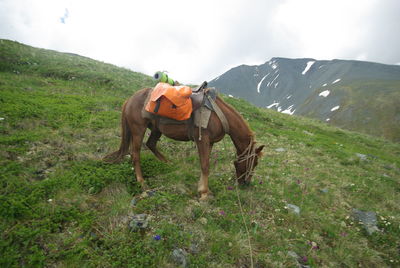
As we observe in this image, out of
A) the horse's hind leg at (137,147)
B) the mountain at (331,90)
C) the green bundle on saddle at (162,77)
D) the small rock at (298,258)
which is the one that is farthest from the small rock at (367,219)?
the mountain at (331,90)

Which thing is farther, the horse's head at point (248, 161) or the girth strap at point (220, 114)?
the horse's head at point (248, 161)

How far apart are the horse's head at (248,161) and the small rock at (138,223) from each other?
2775 millimetres

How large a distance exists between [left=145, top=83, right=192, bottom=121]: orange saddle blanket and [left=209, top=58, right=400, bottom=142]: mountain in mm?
78182

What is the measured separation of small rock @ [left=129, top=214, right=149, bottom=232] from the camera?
11.1ft

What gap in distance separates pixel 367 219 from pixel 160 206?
5692mm

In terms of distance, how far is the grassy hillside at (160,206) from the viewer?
9.91 ft

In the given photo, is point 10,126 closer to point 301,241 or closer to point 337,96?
point 301,241

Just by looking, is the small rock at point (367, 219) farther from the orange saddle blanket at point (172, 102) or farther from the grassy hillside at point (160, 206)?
the orange saddle blanket at point (172, 102)

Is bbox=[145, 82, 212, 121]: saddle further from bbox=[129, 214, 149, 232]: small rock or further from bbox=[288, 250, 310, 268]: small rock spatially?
bbox=[288, 250, 310, 268]: small rock

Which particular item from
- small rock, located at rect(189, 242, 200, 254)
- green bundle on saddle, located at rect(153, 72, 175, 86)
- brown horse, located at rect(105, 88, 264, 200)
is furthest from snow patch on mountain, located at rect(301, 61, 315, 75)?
small rock, located at rect(189, 242, 200, 254)

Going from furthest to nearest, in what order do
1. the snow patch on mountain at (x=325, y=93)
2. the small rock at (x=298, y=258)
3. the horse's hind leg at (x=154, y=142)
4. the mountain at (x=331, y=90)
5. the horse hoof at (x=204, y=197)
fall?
the snow patch on mountain at (x=325, y=93), the mountain at (x=331, y=90), the horse's hind leg at (x=154, y=142), the horse hoof at (x=204, y=197), the small rock at (x=298, y=258)

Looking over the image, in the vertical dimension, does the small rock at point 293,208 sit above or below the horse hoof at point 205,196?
above

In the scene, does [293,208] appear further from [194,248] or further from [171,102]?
[171,102]

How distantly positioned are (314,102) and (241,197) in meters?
120
